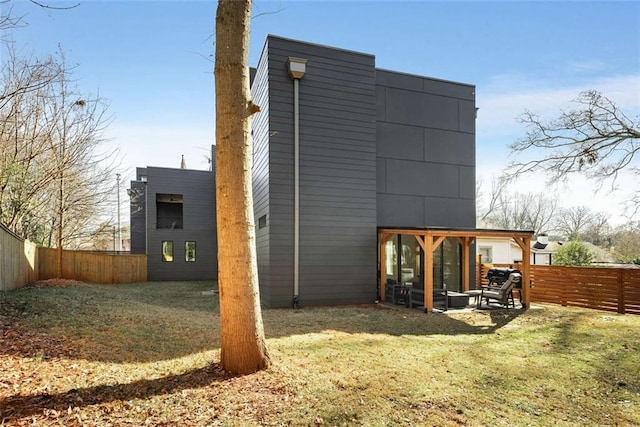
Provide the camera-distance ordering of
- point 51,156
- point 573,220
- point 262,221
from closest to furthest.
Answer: point 262,221, point 51,156, point 573,220

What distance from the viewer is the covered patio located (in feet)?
26.9

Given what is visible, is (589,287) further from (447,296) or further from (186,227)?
(186,227)

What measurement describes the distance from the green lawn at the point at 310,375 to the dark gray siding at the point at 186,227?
11.6 meters

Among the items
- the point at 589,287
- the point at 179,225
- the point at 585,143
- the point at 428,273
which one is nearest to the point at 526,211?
the point at 585,143

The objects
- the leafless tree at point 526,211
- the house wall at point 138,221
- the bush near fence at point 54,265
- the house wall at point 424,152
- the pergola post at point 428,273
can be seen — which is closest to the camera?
the pergola post at point 428,273

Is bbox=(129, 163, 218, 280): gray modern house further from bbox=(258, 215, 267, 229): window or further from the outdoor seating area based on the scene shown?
the outdoor seating area

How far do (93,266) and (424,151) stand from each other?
13.9 m

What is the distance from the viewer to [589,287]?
31.2ft

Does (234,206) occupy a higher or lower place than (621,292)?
higher

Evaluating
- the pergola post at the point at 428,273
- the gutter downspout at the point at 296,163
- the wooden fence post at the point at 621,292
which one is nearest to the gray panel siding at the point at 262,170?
the gutter downspout at the point at 296,163

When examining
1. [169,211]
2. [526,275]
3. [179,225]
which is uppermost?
[169,211]

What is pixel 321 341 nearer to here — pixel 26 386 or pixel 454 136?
pixel 26 386

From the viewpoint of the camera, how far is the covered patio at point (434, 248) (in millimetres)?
8211

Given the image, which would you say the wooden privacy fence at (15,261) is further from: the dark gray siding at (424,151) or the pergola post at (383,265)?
the dark gray siding at (424,151)
